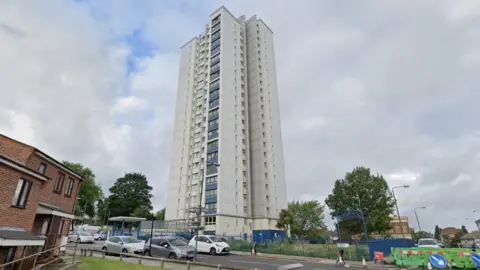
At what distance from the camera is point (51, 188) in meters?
18.5

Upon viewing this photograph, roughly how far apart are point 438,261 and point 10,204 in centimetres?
2332

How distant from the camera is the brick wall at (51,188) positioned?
16.5 metres

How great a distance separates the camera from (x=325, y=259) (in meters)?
24.4

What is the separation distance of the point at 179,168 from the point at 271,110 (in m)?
25.3

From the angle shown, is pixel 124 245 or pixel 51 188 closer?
pixel 51 188

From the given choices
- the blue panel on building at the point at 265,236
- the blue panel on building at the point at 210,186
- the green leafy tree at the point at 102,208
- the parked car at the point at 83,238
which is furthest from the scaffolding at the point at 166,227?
the green leafy tree at the point at 102,208

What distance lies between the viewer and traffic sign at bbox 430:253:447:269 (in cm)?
1602

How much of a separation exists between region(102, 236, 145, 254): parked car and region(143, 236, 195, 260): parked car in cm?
87

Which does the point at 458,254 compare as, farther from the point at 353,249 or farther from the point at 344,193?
the point at 344,193

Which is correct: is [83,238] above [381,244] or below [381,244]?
above

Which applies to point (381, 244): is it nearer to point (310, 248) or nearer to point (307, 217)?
point (310, 248)

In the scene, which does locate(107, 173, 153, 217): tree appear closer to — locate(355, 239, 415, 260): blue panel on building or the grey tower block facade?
the grey tower block facade

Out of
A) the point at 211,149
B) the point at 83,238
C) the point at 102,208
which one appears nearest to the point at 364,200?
the point at 211,149

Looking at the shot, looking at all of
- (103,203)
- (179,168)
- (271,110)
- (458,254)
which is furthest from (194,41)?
(458,254)
